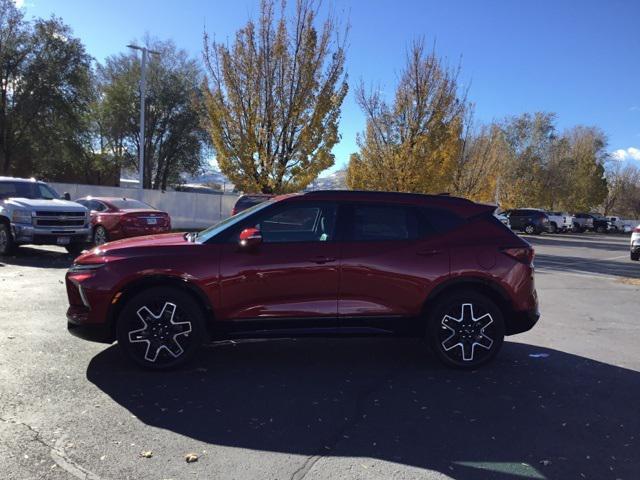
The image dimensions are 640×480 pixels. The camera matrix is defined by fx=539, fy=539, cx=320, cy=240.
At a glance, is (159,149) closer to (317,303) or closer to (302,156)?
(302,156)

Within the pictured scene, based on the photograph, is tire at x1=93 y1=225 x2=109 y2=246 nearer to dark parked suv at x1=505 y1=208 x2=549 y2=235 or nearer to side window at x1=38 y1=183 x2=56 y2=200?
side window at x1=38 y1=183 x2=56 y2=200

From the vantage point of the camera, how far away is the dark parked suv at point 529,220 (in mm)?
37062

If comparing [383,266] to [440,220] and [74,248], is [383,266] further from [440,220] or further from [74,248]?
[74,248]

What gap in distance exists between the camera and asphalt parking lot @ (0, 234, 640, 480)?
3.50 meters

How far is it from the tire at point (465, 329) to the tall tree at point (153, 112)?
32.2 meters

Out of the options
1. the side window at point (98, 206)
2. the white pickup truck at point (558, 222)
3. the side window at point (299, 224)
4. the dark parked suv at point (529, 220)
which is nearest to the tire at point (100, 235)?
the side window at point (98, 206)

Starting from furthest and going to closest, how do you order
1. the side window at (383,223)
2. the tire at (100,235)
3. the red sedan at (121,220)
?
the tire at (100,235), the red sedan at (121,220), the side window at (383,223)

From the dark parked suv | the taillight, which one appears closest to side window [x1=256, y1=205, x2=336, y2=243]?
the taillight

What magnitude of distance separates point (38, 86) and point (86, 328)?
28.2 m

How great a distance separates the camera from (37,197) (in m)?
14.0

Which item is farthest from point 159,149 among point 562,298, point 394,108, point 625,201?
point 625,201

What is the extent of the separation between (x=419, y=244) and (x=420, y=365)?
1287 mm

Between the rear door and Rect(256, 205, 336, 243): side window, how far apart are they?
16 cm

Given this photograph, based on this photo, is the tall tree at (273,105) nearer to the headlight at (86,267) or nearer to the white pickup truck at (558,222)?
the headlight at (86,267)
